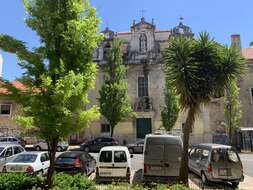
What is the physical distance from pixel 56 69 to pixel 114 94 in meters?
22.8

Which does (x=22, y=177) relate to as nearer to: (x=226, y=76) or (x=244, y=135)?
(x=226, y=76)

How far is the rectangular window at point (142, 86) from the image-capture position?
36.0 meters

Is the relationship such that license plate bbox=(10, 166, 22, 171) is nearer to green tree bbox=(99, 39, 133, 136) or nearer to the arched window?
green tree bbox=(99, 39, 133, 136)

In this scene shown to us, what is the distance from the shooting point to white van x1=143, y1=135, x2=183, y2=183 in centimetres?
1295

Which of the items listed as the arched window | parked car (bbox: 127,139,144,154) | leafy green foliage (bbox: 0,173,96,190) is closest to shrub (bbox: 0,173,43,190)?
leafy green foliage (bbox: 0,173,96,190)

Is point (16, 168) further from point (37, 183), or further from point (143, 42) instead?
point (143, 42)

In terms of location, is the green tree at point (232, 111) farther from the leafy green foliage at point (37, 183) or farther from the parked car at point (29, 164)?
the leafy green foliage at point (37, 183)

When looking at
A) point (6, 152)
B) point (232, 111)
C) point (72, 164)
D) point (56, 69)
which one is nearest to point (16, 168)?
point (72, 164)

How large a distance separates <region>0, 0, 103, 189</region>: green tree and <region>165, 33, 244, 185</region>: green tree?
15.4ft

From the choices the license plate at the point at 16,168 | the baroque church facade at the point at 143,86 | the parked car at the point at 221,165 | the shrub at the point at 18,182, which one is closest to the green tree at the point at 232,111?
the baroque church facade at the point at 143,86

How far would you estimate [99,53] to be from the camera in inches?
1478

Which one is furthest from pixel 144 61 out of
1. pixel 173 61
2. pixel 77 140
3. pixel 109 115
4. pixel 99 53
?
pixel 173 61

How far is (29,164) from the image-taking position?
13.4 metres

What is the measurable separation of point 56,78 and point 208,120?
94.9ft
